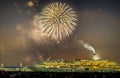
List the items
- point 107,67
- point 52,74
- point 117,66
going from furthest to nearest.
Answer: point 52,74 < point 107,67 < point 117,66

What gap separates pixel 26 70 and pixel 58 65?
834 centimetres

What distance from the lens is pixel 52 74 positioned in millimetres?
102688

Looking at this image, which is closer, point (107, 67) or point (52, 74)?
point (107, 67)

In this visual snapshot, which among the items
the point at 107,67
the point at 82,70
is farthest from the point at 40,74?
the point at 107,67

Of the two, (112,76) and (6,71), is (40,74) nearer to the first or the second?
(6,71)

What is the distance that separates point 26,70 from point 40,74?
511cm

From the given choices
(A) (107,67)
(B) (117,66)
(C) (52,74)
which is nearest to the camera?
(B) (117,66)

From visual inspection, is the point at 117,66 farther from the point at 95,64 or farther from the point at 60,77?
the point at 60,77

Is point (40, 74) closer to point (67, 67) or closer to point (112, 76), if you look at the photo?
point (67, 67)

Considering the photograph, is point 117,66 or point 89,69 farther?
point 89,69

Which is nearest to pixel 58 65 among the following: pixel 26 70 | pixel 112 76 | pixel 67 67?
pixel 67 67

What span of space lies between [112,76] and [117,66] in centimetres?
414

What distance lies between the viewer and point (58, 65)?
99.9 m

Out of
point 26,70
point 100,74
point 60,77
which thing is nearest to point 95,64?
point 100,74
